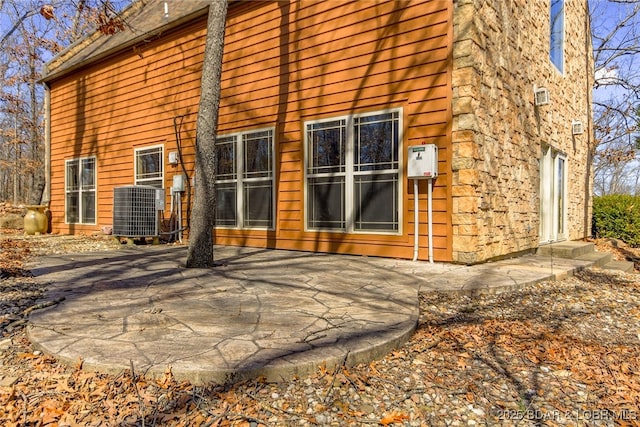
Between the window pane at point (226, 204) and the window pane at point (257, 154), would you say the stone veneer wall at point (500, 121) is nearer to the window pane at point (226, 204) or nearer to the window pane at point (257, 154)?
the window pane at point (257, 154)

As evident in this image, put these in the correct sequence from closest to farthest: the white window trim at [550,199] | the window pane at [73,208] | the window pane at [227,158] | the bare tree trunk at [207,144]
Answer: the bare tree trunk at [207,144] → the window pane at [227,158] → the white window trim at [550,199] → the window pane at [73,208]

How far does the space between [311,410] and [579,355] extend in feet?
5.29

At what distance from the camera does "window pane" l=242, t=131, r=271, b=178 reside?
6.27m

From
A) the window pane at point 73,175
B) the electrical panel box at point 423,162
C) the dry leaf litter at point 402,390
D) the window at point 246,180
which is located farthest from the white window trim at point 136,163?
the dry leaf litter at point 402,390

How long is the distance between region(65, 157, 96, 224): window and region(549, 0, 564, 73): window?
10.2 meters

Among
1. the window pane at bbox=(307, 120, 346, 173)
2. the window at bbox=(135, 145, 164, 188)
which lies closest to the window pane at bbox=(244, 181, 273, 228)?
the window pane at bbox=(307, 120, 346, 173)

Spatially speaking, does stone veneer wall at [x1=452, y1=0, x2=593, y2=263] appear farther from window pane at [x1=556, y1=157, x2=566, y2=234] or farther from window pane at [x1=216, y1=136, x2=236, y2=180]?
window pane at [x1=216, y1=136, x2=236, y2=180]

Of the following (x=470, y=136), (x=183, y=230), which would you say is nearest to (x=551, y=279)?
(x=470, y=136)

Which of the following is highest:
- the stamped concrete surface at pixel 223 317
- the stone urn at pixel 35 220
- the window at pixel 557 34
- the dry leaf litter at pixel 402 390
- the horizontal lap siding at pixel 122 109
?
the window at pixel 557 34

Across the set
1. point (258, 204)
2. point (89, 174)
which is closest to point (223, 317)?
point (258, 204)

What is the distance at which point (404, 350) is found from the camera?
2158mm

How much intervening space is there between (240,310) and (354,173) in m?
3.13

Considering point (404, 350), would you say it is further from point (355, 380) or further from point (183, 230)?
point (183, 230)

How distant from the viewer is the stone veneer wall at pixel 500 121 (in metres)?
4.43
